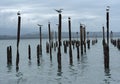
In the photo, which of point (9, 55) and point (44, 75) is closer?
point (44, 75)

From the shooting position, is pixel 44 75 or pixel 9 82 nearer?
pixel 9 82

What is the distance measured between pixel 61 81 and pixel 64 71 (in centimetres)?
567

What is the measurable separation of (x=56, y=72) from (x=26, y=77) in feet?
12.1

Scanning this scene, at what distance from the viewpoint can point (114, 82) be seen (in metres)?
24.9

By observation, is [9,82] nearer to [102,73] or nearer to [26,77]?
[26,77]

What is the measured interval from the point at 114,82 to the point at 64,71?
7641mm

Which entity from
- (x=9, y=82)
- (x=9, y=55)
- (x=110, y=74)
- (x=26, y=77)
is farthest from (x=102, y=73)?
(x=9, y=55)

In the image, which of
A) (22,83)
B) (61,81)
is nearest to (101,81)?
(61,81)

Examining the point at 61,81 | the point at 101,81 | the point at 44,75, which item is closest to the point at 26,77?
the point at 44,75

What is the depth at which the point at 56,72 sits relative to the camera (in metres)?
31.2

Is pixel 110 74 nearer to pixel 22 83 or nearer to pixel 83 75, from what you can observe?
pixel 83 75

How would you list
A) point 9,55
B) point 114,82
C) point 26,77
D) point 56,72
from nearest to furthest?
point 114,82 < point 26,77 < point 56,72 < point 9,55

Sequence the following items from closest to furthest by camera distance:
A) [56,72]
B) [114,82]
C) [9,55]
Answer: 1. [114,82]
2. [56,72]
3. [9,55]

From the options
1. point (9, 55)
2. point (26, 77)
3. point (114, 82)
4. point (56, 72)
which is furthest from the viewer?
point (9, 55)
